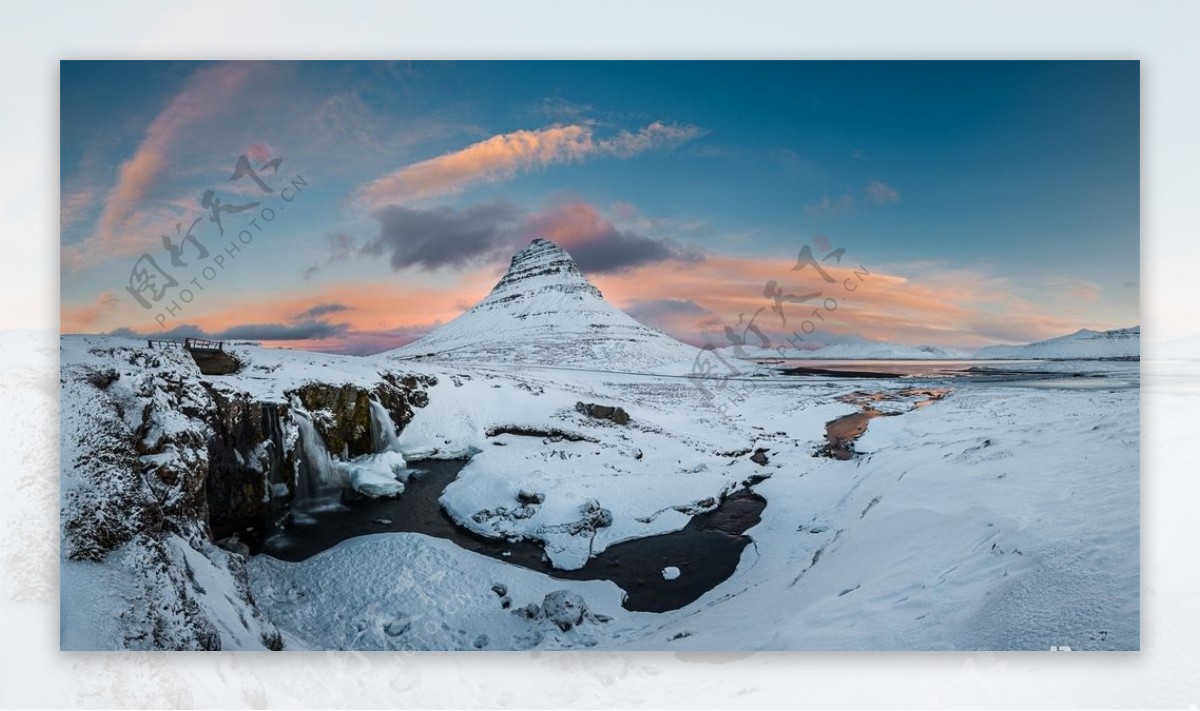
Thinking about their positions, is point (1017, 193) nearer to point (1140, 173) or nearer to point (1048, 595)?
point (1140, 173)

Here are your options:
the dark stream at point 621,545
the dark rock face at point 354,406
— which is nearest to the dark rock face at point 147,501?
the dark stream at point 621,545

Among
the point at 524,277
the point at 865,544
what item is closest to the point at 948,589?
the point at 865,544

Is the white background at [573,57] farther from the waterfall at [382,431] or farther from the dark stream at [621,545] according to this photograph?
the waterfall at [382,431]

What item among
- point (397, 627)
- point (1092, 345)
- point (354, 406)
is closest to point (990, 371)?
point (1092, 345)

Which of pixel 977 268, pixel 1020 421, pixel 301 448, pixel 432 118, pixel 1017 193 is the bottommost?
pixel 301 448

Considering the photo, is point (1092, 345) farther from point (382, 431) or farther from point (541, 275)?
point (382, 431)

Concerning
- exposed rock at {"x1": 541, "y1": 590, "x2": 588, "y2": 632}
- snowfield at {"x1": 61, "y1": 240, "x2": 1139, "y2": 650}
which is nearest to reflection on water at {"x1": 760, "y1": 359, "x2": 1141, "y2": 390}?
snowfield at {"x1": 61, "y1": 240, "x2": 1139, "y2": 650}
